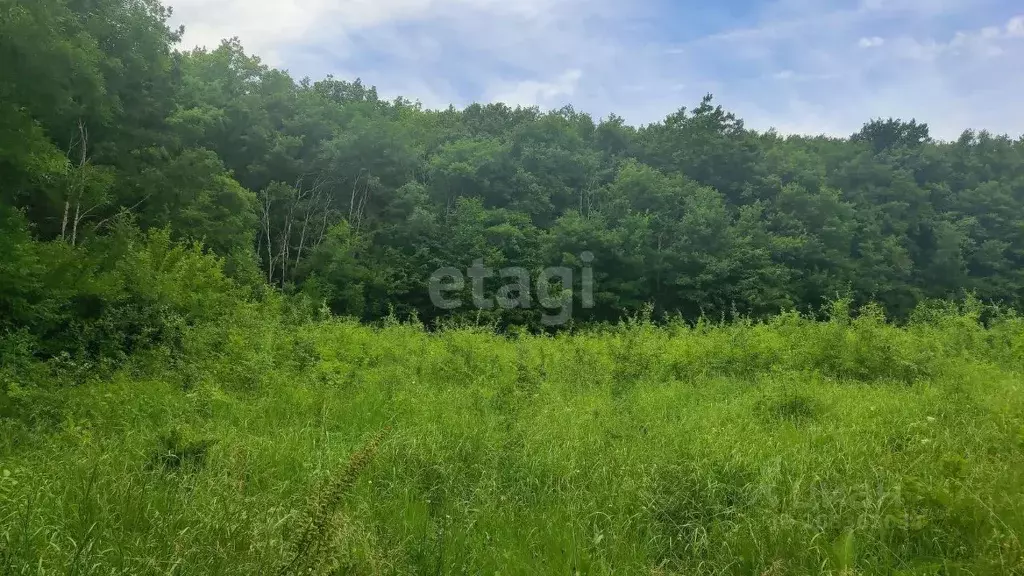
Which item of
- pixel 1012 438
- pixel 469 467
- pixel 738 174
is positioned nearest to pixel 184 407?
pixel 469 467

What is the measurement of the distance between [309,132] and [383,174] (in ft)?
13.3

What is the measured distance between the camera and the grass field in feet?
10.2

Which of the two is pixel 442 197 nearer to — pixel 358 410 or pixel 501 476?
pixel 358 410

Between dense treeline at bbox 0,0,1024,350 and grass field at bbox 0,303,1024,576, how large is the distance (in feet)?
17.0

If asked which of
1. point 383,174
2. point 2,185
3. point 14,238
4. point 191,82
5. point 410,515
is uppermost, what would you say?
point 191,82

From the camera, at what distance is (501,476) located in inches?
181

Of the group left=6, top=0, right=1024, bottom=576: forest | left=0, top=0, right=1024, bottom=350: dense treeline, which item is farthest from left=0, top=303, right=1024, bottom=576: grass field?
left=0, top=0, right=1024, bottom=350: dense treeline

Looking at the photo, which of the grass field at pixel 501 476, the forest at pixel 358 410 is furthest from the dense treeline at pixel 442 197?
the grass field at pixel 501 476

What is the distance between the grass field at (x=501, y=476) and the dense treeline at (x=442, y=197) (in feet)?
17.0

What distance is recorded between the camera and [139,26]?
570 inches

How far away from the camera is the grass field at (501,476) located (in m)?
3.10

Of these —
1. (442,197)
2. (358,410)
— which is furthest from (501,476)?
(442,197)

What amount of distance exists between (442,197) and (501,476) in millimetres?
28422

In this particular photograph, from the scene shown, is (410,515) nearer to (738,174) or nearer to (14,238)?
(14,238)
